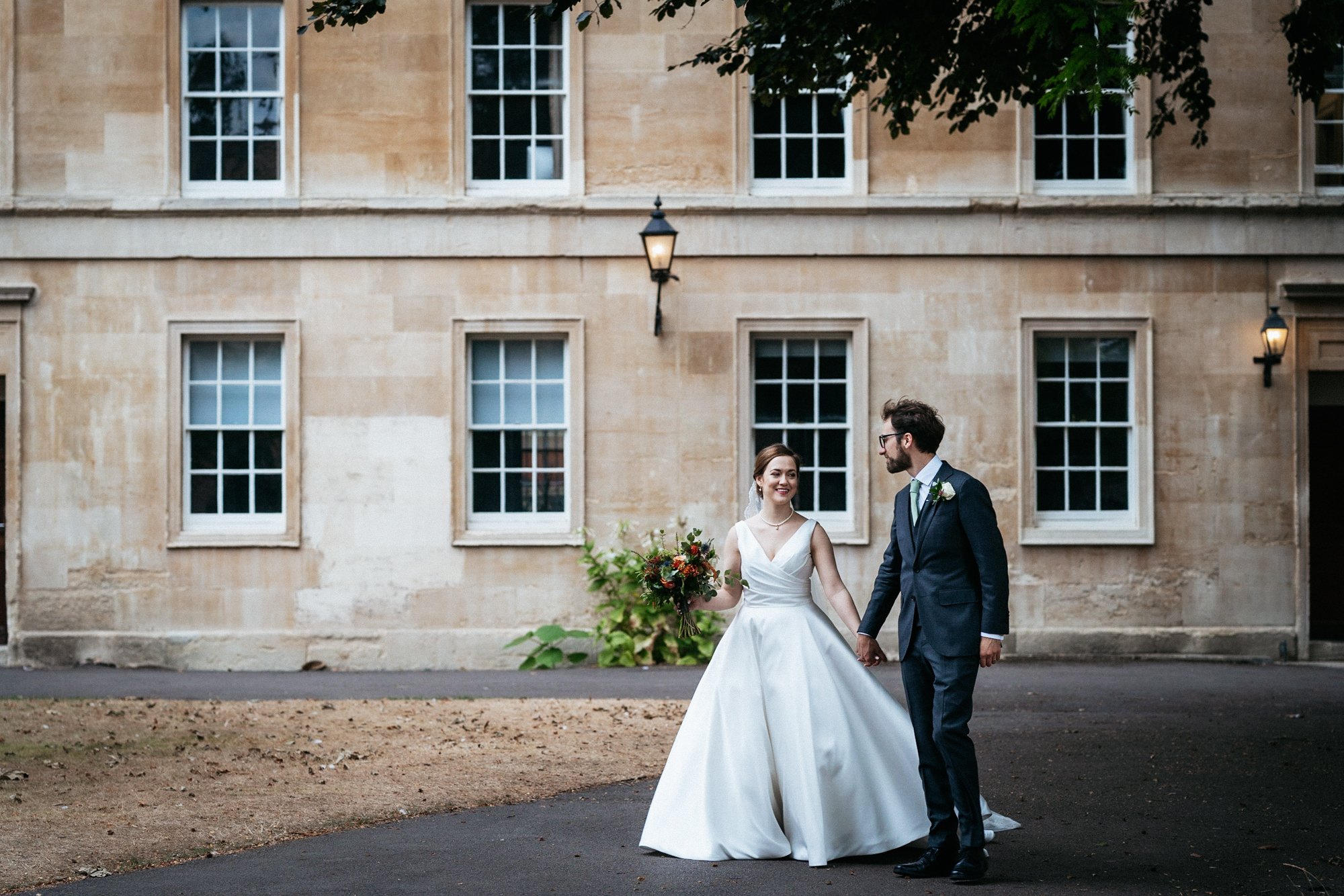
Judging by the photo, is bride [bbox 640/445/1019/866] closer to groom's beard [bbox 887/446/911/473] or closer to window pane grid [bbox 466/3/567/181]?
groom's beard [bbox 887/446/911/473]

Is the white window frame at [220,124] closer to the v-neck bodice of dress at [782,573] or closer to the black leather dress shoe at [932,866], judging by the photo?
the v-neck bodice of dress at [782,573]

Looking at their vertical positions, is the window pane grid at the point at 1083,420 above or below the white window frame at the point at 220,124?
below

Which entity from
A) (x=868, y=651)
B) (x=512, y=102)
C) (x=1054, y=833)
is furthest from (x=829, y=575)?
(x=512, y=102)

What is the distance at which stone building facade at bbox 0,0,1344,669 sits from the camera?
1390cm

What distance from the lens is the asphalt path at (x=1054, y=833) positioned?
574 centimetres

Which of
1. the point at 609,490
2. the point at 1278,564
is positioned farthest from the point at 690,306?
the point at 1278,564

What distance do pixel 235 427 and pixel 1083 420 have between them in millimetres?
9006

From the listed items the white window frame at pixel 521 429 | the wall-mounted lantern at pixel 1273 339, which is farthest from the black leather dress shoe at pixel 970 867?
the wall-mounted lantern at pixel 1273 339

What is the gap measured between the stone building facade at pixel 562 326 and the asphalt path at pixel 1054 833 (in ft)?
10.1

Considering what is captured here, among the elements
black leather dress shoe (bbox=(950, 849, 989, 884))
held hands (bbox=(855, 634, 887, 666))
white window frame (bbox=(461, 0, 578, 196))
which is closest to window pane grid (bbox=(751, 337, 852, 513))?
white window frame (bbox=(461, 0, 578, 196))

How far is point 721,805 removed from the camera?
6246mm

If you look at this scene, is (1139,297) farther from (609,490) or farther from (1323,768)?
(1323,768)

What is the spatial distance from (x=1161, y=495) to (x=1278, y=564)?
141cm

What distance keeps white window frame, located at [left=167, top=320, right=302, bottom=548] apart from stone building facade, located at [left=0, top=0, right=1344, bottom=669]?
0.13 feet
